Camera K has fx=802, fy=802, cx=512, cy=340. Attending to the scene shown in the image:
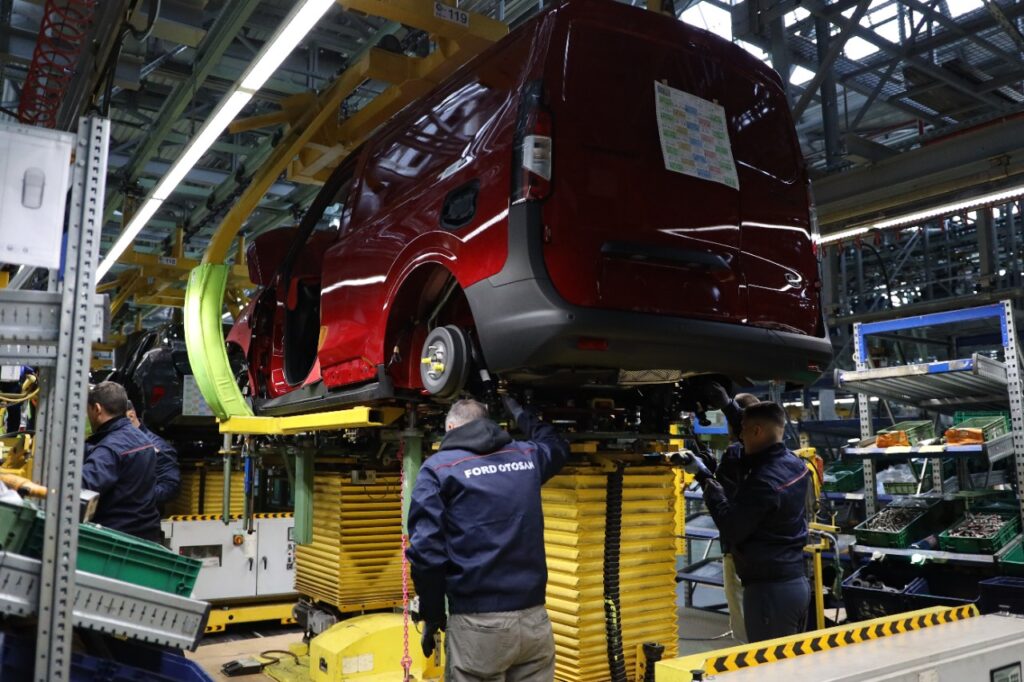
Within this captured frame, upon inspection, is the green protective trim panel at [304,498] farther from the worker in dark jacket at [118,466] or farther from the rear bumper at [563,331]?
the rear bumper at [563,331]

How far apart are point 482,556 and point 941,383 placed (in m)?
3.65

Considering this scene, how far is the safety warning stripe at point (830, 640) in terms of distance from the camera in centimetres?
236

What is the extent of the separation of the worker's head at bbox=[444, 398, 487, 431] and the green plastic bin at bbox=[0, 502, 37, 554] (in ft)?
5.00

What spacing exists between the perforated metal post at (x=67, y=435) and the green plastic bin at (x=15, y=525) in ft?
0.36

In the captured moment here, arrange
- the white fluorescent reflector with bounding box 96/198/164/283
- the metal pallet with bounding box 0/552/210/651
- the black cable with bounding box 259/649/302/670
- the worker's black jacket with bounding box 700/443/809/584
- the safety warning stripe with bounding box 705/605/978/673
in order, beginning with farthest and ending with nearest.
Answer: the white fluorescent reflector with bounding box 96/198/164/283, the black cable with bounding box 259/649/302/670, the worker's black jacket with bounding box 700/443/809/584, the safety warning stripe with bounding box 705/605/978/673, the metal pallet with bounding box 0/552/210/651

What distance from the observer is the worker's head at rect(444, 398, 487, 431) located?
321 cm

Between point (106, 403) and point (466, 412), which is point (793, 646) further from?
point (106, 403)

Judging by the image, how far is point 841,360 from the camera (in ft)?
43.6

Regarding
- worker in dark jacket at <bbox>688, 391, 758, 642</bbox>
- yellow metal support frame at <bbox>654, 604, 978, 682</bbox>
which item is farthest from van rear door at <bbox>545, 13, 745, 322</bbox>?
yellow metal support frame at <bbox>654, 604, 978, 682</bbox>

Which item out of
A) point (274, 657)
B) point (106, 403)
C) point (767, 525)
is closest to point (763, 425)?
point (767, 525)

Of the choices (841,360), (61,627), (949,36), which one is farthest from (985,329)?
(61,627)

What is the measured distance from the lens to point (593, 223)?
9.44 feet

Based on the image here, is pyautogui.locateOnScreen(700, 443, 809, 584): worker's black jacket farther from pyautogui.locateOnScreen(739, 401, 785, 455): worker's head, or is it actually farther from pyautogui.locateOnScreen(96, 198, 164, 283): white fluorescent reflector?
pyautogui.locateOnScreen(96, 198, 164, 283): white fluorescent reflector

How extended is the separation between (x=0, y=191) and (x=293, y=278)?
3.02m
